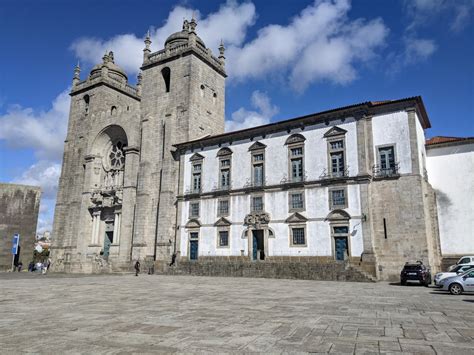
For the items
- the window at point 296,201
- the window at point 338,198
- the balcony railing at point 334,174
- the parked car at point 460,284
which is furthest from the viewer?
the window at point 296,201

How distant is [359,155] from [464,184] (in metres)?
8.77

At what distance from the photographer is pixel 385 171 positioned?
81.2 feet

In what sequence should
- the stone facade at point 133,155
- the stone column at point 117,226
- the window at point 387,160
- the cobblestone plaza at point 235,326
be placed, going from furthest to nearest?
the stone column at point 117,226 < the stone facade at point 133,155 < the window at point 387,160 < the cobblestone plaza at point 235,326

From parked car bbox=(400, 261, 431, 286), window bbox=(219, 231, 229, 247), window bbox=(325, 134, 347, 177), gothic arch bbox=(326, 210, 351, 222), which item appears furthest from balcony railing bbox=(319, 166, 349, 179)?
window bbox=(219, 231, 229, 247)

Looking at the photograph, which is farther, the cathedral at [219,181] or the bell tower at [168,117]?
the bell tower at [168,117]

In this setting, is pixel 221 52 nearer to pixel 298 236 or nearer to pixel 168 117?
pixel 168 117

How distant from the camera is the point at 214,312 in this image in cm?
1010

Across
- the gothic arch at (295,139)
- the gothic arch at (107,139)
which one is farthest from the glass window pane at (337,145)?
the gothic arch at (107,139)

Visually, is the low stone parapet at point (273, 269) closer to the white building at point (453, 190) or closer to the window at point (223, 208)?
the window at point (223, 208)

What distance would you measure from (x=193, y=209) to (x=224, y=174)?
4333 millimetres

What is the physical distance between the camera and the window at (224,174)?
31448 millimetres

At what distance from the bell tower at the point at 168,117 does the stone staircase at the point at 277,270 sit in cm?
483

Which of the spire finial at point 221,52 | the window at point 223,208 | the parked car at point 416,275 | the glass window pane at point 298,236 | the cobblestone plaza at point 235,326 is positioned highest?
the spire finial at point 221,52

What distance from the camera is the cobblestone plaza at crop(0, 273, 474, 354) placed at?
6414mm
